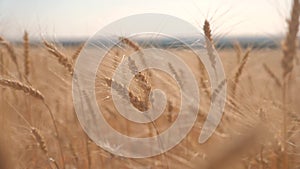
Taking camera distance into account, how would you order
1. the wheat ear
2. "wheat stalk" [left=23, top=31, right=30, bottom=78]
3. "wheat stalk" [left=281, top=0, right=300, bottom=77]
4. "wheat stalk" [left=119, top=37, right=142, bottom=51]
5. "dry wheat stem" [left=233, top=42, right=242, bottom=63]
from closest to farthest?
"wheat stalk" [left=281, top=0, right=300, bottom=77] < the wheat ear < "wheat stalk" [left=119, top=37, right=142, bottom=51] < "wheat stalk" [left=23, top=31, right=30, bottom=78] < "dry wheat stem" [left=233, top=42, right=242, bottom=63]

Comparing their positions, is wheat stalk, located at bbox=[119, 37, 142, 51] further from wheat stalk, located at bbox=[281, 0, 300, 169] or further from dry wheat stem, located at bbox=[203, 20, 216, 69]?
wheat stalk, located at bbox=[281, 0, 300, 169]

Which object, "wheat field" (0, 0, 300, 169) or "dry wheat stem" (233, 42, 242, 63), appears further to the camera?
"dry wheat stem" (233, 42, 242, 63)

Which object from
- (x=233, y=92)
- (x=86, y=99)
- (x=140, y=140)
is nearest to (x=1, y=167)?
(x=86, y=99)

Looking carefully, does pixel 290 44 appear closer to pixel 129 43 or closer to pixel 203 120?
pixel 203 120

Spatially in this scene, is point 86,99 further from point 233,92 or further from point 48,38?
point 233,92

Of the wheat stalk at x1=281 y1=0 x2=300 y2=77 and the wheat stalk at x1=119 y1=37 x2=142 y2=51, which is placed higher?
the wheat stalk at x1=281 y1=0 x2=300 y2=77

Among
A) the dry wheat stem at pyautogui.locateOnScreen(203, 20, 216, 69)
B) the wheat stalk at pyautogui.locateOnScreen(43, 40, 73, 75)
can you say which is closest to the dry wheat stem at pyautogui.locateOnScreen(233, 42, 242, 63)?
the dry wheat stem at pyautogui.locateOnScreen(203, 20, 216, 69)

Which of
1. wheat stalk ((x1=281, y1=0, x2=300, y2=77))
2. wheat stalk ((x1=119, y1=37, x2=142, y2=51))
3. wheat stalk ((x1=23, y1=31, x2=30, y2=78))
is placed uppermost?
wheat stalk ((x1=281, y1=0, x2=300, y2=77))

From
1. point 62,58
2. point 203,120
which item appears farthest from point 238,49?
point 62,58

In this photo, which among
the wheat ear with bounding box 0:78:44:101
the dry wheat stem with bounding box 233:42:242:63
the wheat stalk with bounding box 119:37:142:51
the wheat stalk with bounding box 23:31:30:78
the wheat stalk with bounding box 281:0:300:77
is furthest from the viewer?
the dry wheat stem with bounding box 233:42:242:63

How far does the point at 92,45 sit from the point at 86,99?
20 cm

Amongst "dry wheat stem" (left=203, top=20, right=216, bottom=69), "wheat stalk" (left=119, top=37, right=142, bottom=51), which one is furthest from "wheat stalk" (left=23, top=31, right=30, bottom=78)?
"dry wheat stem" (left=203, top=20, right=216, bottom=69)

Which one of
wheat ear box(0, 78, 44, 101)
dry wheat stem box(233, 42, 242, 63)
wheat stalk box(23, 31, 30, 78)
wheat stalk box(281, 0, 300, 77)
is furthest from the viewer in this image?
dry wheat stem box(233, 42, 242, 63)

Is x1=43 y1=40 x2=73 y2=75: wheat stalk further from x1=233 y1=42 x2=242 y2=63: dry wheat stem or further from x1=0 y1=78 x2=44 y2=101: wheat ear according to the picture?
x1=233 y1=42 x2=242 y2=63: dry wheat stem
